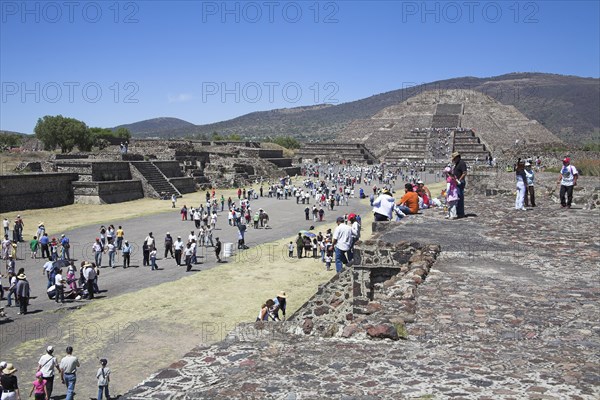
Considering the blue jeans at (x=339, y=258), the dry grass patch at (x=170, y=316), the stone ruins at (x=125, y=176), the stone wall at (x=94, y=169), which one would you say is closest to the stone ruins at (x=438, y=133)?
the stone ruins at (x=125, y=176)

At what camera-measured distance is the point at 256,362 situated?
3633 mm

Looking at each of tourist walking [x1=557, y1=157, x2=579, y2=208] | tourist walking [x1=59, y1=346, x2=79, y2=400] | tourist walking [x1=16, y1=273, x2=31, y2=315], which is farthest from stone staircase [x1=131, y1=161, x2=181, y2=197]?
tourist walking [x1=59, y1=346, x2=79, y2=400]

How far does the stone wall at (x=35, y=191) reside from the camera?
26.5 meters

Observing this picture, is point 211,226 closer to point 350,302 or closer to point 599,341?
point 350,302

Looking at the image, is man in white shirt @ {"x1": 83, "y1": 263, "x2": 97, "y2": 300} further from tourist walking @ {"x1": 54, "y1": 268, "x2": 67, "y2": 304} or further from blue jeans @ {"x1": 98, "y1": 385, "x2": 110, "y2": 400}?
blue jeans @ {"x1": 98, "y1": 385, "x2": 110, "y2": 400}

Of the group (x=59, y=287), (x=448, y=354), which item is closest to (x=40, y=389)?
(x=59, y=287)

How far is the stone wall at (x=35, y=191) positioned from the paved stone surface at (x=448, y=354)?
1016 inches

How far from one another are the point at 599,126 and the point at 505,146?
126188 mm

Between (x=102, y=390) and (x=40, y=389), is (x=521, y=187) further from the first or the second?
(x=40, y=389)

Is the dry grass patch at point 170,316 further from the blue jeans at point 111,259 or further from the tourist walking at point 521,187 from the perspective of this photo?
the tourist walking at point 521,187

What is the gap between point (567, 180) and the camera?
11562 millimetres

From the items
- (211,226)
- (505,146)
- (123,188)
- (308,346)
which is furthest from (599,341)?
(505,146)

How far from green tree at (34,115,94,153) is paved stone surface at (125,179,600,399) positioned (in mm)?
53535

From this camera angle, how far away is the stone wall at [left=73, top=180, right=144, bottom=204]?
30547 mm
